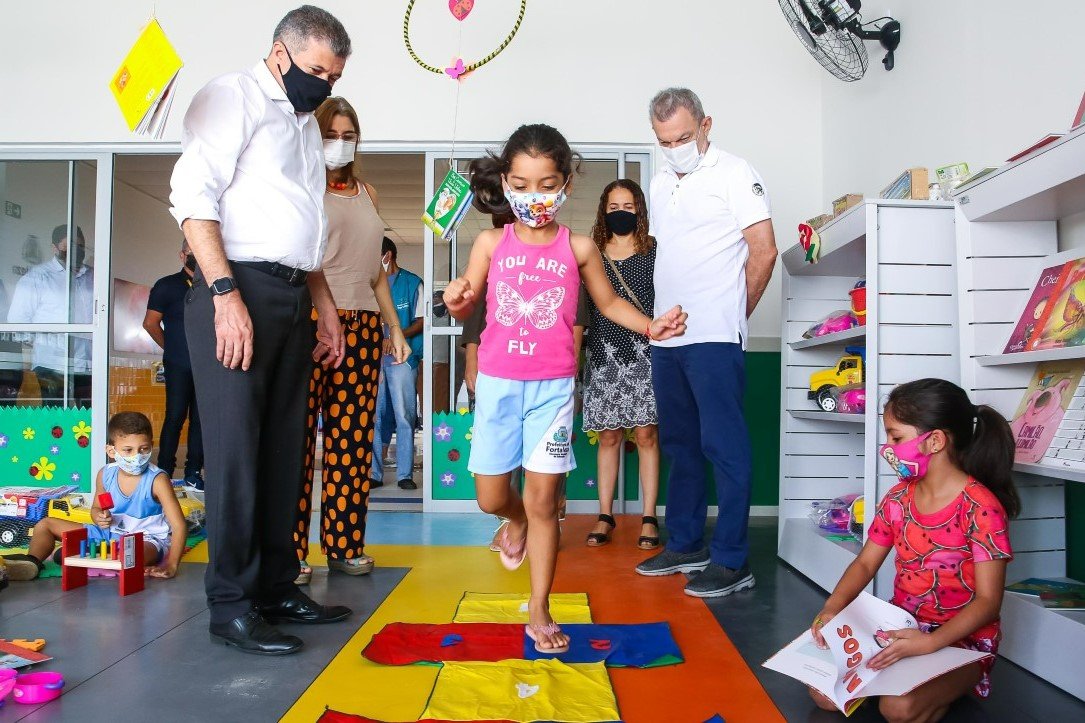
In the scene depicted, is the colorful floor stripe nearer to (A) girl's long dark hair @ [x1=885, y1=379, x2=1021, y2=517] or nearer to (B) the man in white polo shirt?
(B) the man in white polo shirt

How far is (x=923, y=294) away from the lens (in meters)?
2.58

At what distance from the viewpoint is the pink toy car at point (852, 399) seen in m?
2.85

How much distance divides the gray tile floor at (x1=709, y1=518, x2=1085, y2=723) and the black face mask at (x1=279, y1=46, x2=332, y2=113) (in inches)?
73.5

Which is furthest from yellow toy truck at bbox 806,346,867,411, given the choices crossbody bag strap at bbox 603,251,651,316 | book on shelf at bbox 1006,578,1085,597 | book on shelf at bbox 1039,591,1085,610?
book on shelf at bbox 1039,591,1085,610

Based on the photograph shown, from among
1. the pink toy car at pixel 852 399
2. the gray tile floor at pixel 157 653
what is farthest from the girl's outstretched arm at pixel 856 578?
the gray tile floor at pixel 157 653

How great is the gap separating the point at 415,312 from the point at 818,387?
3428mm

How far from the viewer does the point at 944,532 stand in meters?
1.89

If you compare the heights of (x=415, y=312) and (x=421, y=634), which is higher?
(x=415, y=312)

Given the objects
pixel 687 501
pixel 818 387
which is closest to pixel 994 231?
pixel 818 387

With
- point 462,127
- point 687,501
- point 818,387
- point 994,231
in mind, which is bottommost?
point 687,501

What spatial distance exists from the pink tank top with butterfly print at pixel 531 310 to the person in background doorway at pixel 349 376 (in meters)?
0.76

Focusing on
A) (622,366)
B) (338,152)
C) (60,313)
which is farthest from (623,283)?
(60,313)

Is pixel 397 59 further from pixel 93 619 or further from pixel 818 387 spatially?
pixel 93 619

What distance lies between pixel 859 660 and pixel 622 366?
6.97 feet
